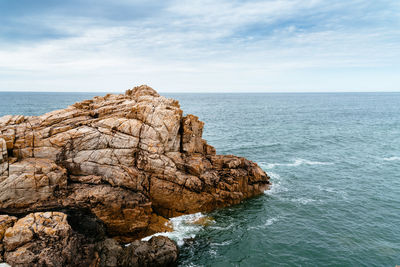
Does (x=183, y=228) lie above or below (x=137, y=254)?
below

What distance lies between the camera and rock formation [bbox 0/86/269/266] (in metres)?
21.6

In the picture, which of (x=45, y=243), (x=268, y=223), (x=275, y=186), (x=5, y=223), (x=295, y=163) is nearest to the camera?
(x=45, y=243)

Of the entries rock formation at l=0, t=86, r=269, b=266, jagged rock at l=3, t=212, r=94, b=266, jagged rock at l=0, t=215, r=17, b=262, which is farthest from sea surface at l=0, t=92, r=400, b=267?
jagged rock at l=0, t=215, r=17, b=262

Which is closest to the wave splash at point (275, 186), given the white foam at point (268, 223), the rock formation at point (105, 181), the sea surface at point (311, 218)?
the sea surface at point (311, 218)

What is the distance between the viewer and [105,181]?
28.3 m

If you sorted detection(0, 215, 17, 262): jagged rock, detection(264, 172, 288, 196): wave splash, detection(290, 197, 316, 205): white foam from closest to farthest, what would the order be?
1. detection(0, 215, 17, 262): jagged rock
2. detection(290, 197, 316, 205): white foam
3. detection(264, 172, 288, 196): wave splash

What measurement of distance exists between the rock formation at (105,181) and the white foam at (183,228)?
919 millimetres

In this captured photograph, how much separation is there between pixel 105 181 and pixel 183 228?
10.6 m

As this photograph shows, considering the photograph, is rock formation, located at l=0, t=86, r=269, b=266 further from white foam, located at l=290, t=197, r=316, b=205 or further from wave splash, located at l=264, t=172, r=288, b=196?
white foam, located at l=290, t=197, r=316, b=205

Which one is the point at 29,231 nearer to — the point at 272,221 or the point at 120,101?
the point at 120,101

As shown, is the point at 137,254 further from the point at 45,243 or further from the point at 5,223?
the point at 5,223

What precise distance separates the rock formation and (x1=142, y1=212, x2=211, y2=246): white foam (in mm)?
919

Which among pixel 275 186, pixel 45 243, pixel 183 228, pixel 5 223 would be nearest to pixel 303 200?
pixel 275 186

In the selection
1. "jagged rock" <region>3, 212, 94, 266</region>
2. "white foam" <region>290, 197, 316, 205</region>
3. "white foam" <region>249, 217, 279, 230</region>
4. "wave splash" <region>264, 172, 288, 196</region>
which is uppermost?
"jagged rock" <region>3, 212, 94, 266</region>
